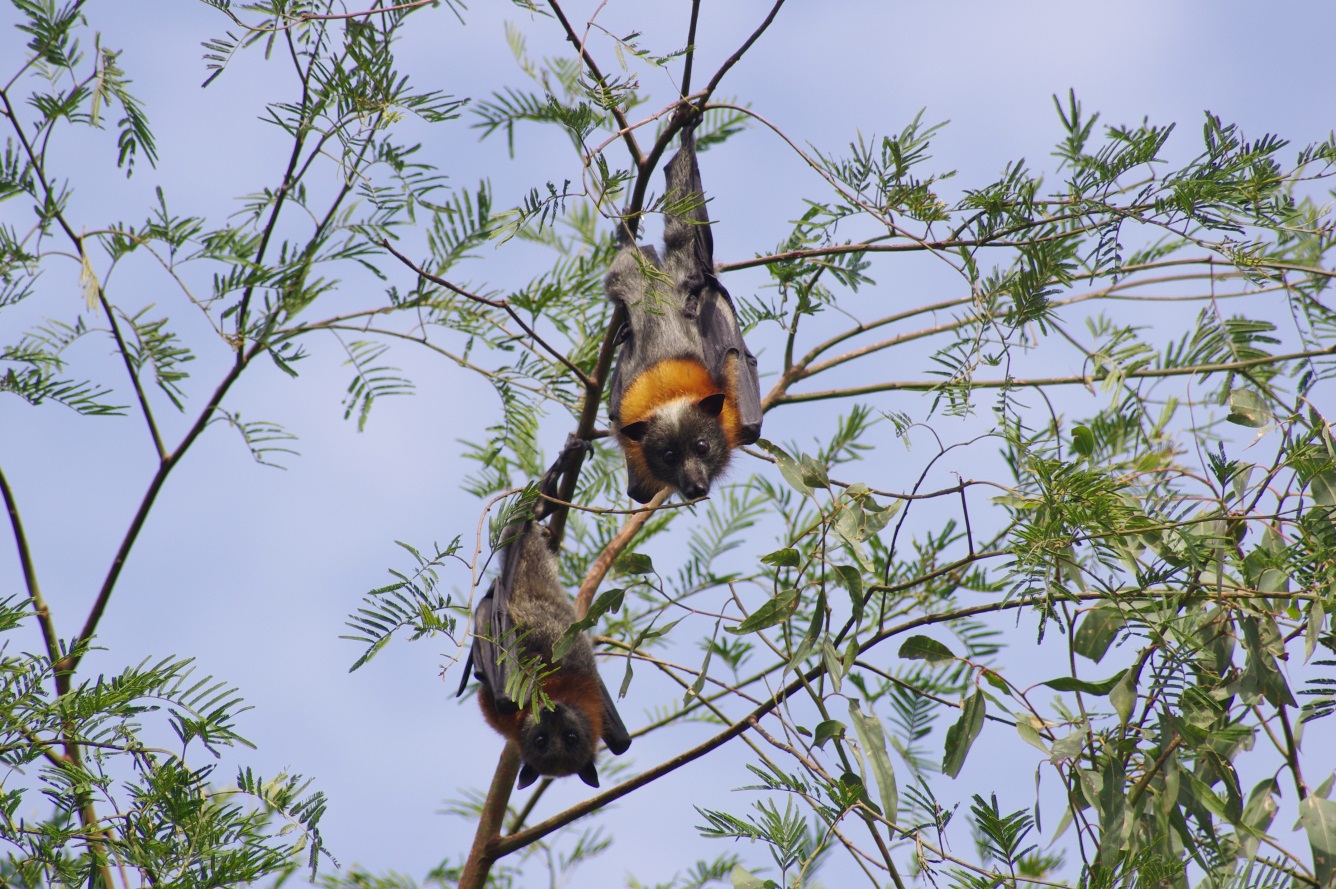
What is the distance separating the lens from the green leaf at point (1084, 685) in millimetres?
3014

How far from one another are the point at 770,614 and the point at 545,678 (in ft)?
10.7

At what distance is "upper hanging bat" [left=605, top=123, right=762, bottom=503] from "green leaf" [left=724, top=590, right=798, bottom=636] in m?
2.94

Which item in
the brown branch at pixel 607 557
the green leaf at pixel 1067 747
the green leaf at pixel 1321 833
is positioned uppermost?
the brown branch at pixel 607 557

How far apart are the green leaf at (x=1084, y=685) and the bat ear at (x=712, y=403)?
144 inches

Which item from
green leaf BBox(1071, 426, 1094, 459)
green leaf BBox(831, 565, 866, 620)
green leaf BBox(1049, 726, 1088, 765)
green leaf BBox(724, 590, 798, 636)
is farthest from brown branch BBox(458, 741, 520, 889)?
green leaf BBox(1071, 426, 1094, 459)

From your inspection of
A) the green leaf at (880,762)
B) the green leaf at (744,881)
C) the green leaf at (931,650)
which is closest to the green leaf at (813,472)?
A: the green leaf at (931,650)

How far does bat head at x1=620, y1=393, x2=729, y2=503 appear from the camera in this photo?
6215mm

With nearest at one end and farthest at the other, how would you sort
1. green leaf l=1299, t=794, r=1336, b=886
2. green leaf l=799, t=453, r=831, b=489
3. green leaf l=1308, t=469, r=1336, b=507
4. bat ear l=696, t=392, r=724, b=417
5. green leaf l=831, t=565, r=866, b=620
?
green leaf l=1299, t=794, r=1336, b=886, green leaf l=1308, t=469, r=1336, b=507, green leaf l=831, t=565, r=866, b=620, green leaf l=799, t=453, r=831, b=489, bat ear l=696, t=392, r=724, b=417

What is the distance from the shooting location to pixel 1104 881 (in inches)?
101

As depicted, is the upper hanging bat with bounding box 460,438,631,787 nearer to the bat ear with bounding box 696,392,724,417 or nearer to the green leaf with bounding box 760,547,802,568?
the bat ear with bounding box 696,392,724,417

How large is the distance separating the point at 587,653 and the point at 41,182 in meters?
3.97

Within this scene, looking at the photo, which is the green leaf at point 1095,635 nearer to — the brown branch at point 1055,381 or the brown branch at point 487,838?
the brown branch at point 1055,381

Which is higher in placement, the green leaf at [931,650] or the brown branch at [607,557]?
the brown branch at [607,557]

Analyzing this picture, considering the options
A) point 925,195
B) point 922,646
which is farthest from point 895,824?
point 925,195
